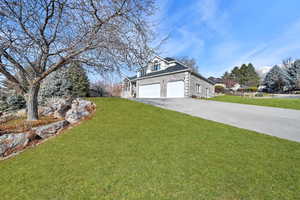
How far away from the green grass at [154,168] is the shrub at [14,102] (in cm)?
904

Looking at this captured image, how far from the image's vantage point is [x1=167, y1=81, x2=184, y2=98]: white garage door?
15.3 m

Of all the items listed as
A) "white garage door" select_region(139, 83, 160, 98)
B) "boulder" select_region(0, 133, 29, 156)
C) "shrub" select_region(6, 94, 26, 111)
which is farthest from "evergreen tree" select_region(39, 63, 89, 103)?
"white garage door" select_region(139, 83, 160, 98)

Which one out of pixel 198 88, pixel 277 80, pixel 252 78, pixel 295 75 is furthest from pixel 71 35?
pixel 252 78

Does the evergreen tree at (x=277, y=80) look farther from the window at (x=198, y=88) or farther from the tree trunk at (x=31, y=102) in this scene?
the tree trunk at (x=31, y=102)

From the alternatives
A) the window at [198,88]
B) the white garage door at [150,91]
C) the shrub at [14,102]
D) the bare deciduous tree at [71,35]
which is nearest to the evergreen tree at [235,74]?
the window at [198,88]

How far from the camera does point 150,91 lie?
18359 millimetres

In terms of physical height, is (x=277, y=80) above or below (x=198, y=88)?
above

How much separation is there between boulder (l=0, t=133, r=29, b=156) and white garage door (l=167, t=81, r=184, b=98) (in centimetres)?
1359

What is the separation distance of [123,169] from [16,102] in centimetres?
1210

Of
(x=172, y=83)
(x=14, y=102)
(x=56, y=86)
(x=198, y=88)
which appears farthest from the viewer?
(x=198, y=88)

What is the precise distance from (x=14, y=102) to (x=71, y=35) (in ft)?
27.9

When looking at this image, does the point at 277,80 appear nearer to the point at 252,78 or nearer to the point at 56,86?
the point at 252,78

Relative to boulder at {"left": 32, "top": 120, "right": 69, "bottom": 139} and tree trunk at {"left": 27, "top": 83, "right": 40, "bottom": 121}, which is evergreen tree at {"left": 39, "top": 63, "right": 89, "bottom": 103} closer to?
tree trunk at {"left": 27, "top": 83, "right": 40, "bottom": 121}

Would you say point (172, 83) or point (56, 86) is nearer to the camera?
point (56, 86)
